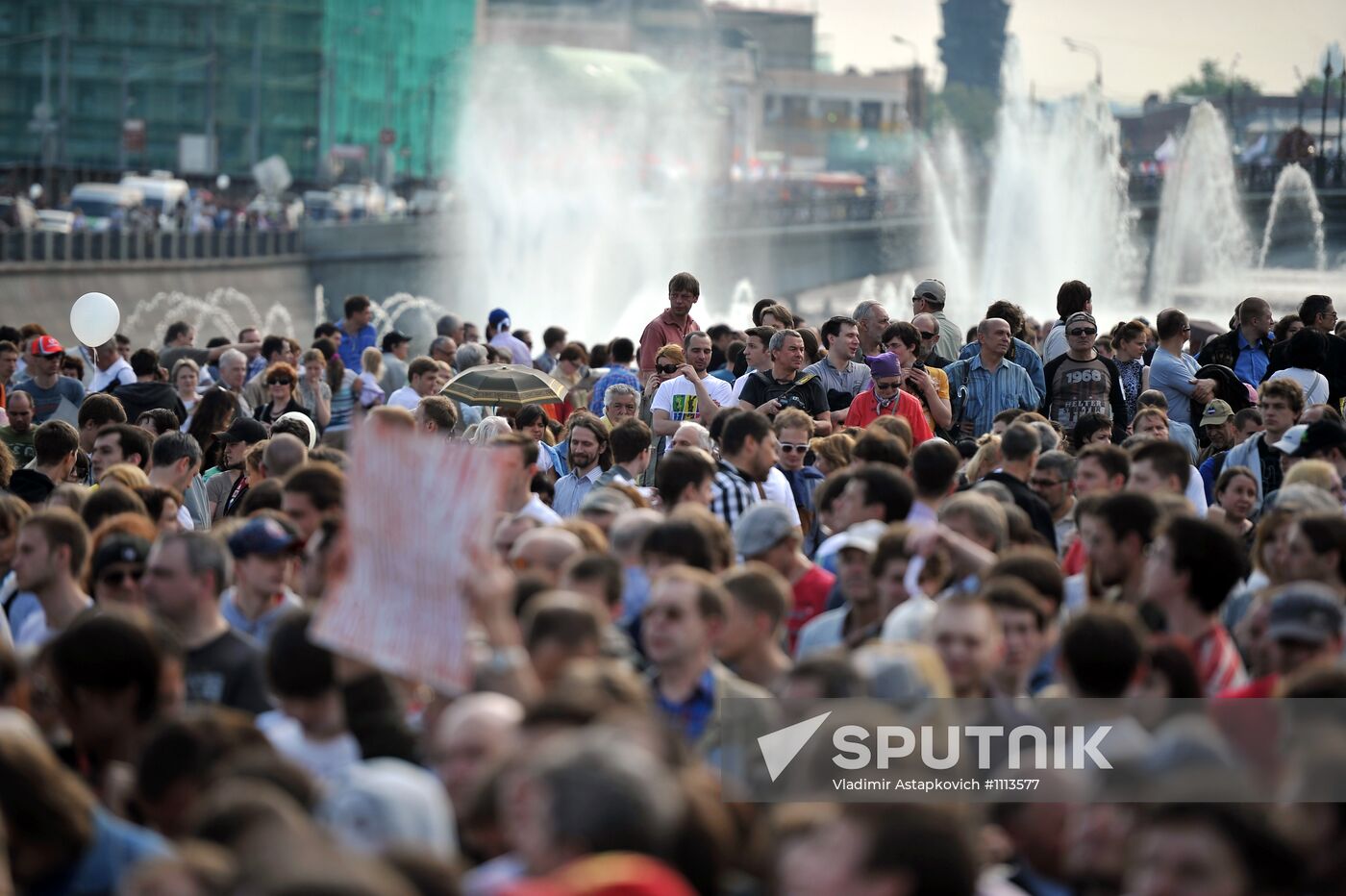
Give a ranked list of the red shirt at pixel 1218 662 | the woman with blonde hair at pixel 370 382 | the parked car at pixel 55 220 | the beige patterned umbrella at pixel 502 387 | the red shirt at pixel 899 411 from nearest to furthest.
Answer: the red shirt at pixel 1218 662 → the red shirt at pixel 899 411 → the beige patterned umbrella at pixel 502 387 → the woman with blonde hair at pixel 370 382 → the parked car at pixel 55 220

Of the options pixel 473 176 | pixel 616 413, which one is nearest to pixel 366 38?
pixel 473 176

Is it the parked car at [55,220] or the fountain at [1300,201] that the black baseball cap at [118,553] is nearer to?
the parked car at [55,220]

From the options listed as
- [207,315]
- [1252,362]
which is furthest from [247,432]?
[207,315]

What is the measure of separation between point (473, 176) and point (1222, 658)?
73.4 m

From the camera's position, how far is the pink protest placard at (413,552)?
5391mm

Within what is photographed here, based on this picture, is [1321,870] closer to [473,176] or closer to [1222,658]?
[1222,658]

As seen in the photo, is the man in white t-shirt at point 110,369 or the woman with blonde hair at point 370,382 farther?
the woman with blonde hair at point 370,382

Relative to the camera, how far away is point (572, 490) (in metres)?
11.2

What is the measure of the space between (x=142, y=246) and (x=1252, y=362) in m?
37.3

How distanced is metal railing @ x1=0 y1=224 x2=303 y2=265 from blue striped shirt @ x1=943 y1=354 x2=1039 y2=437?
108 ft

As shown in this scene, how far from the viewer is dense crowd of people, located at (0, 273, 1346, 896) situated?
14.1 feet

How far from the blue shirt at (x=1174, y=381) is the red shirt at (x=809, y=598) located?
601 cm

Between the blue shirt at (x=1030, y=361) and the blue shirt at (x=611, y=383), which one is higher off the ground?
the blue shirt at (x=1030, y=361)

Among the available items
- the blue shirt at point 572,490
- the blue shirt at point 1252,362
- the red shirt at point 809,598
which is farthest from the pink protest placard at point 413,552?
the blue shirt at point 1252,362
